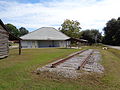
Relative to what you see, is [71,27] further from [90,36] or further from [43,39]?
[43,39]

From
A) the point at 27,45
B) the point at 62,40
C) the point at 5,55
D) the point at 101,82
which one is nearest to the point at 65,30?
the point at 62,40

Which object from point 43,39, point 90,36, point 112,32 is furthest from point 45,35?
point 112,32

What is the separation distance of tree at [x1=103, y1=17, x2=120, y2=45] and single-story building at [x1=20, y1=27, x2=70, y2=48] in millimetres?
22257

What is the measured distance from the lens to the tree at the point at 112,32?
63.9 meters

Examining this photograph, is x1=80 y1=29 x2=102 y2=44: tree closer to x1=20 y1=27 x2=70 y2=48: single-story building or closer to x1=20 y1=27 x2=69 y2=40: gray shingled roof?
x1=20 y1=27 x2=69 y2=40: gray shingled roof

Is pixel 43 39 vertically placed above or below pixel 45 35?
below

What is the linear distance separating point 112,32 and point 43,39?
32.6 metres

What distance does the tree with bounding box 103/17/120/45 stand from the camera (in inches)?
2517

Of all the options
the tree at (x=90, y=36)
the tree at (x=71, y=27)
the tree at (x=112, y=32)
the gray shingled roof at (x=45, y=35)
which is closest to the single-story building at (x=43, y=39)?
the gray shingled roof at (x=45, y=35)

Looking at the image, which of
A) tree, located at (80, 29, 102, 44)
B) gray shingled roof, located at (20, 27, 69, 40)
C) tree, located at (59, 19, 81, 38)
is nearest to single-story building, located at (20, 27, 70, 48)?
gray shingled roof, located at (20, 27, 69, 40)

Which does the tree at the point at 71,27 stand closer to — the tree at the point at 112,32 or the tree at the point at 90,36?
the tree at the point at 90,36

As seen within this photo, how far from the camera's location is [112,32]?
67.6m

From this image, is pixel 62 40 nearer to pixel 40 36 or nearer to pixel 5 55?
pixel 40 36

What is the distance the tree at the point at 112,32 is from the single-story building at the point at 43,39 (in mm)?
22257
